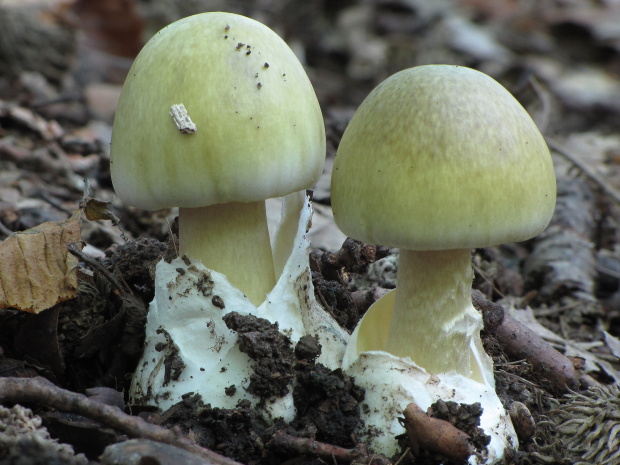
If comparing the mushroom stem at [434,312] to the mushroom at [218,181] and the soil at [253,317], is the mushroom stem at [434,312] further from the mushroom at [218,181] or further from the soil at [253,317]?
the mushroom at [218,181]

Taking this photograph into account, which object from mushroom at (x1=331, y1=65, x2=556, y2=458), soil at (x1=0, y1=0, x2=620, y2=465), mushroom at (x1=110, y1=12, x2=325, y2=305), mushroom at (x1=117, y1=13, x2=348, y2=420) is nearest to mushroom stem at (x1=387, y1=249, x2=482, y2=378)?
mushroom at (x1=331, y1=65, x2=556, y2=458)

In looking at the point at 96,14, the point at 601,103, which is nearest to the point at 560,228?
the point at 601,103

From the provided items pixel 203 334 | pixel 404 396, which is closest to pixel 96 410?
pixel 203 334

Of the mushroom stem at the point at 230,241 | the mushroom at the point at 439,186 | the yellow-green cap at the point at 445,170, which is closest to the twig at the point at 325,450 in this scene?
the mushroom at the point at 439,186

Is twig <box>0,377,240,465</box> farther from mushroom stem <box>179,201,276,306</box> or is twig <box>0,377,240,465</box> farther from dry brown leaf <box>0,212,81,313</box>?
mushroom stem <box>179,201,276,306</box>

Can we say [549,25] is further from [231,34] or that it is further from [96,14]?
[231,34]

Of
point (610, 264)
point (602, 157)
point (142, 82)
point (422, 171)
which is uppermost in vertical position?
point (142, 82)
